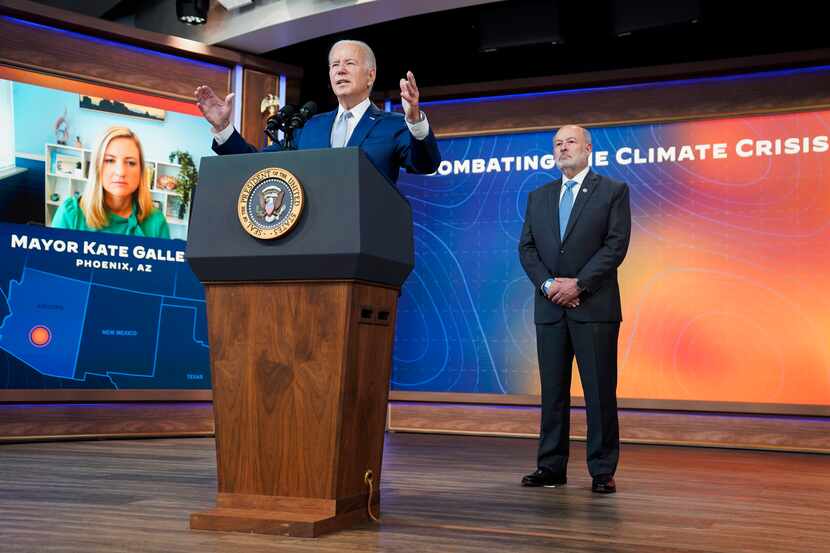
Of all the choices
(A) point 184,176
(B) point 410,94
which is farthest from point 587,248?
(A) point 184,176

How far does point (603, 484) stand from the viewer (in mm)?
3348

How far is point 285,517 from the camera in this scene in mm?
2246

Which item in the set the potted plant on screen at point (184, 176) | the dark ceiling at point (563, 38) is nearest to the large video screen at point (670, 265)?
the dark ceiling at point (563, 38)

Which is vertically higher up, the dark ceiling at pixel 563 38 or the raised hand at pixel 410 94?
the dark ceiling at pixel 563 38

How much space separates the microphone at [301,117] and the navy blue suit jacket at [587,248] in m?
1.42

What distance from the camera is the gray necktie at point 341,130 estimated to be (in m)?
2.58

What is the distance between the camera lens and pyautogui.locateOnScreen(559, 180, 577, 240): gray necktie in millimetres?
3635

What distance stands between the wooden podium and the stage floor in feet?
0.38

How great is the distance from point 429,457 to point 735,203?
2695 mm

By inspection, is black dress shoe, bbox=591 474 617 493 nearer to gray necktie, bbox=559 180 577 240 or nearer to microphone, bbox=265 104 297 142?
gray necktie, bbox=559 180 577 240

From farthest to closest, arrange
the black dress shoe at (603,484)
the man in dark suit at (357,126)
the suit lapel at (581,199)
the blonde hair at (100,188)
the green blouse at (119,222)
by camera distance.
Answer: the blonde hair at (100,188) < the green blouse at (119,222) < the suit lapel at (581,199) < the black dress shoe at (603,484) < the man in dark suit at (357,126)

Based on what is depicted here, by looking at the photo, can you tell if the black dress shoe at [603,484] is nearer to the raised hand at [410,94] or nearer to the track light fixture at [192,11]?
the raised hand at [410,94]

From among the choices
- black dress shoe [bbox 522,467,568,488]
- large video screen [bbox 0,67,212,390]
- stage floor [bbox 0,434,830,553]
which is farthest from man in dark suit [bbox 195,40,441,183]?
large video screen [bbox 0,67,212,390]

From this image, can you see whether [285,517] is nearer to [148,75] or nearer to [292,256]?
[292,256]
